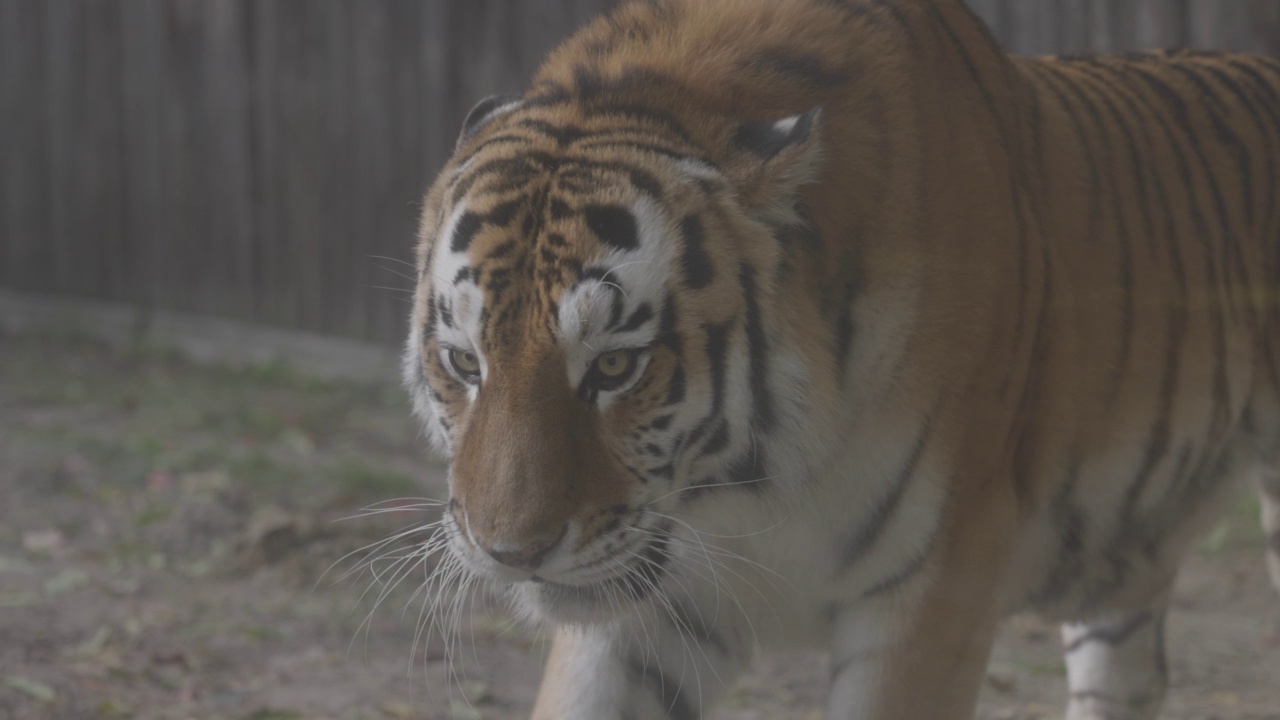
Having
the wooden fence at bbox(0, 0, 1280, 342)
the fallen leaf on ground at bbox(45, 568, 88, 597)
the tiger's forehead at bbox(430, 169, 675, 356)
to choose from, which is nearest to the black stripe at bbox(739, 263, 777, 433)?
the tiger's forehead at bbox(430, 169, 675, 356)

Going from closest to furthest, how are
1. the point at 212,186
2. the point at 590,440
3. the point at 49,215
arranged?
the point at 590,440 < the point at 212,186 < the point at 49,215

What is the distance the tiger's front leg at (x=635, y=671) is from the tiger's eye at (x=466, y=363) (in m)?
0.47

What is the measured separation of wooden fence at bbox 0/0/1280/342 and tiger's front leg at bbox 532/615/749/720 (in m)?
3.87

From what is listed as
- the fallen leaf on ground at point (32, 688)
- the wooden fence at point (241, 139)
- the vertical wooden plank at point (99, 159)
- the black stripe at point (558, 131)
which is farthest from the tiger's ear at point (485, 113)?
the vertical wooden plank at point (99, 159)

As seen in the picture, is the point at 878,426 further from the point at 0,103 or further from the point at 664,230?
the point at 0,103

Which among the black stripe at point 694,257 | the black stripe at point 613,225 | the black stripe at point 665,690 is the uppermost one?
the black stripe at point 613,225

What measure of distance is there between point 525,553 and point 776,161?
574 millimetres

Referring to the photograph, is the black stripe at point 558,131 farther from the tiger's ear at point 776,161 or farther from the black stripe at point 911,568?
the black stripe at point 911,568

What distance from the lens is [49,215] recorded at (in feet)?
25.9

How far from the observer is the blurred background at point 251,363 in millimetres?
3242

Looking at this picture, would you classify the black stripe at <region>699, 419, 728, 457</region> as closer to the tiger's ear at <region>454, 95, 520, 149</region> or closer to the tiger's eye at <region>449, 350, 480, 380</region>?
the tiger's eye at <region>449, 350, 480, 380</region>

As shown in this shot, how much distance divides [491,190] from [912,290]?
58cm

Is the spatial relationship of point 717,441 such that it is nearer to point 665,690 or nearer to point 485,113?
point 665,690

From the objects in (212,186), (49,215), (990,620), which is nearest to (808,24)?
(990,620)
